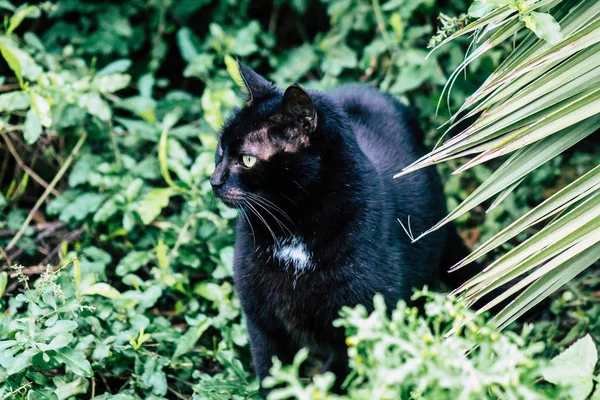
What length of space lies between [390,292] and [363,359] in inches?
32.9

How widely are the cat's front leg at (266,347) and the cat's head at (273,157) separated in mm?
459

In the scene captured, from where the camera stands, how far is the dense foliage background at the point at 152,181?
2254 millimetres

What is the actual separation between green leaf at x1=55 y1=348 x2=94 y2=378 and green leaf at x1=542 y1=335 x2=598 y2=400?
123 cm

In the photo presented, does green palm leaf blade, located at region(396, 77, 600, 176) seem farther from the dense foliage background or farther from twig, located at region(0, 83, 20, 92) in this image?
twig, located at region(0, 83, 20, 92)

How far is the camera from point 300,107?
1.99 m

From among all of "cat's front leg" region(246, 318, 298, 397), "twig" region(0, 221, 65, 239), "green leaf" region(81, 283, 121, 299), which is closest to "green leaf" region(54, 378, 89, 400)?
"green leaf" region(81, 283, 121, 299)

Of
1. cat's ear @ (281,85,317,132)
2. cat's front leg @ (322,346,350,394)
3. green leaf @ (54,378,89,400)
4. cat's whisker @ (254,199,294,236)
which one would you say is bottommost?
cat's front leg @ (322,346,350,394)

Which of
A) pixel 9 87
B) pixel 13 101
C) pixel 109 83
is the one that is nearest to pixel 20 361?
pixel 13 101

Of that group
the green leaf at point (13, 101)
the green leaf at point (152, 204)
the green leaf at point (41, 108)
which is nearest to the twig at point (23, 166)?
the green leaf at point (13, 101)

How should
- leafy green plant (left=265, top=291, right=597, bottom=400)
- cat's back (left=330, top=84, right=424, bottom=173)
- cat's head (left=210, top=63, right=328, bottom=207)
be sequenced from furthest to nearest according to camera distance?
cat's back (left=330, top=84, right=424, bottom=173) < cat's head (left=210, top=63, right=328, bottom=207) < leafy green plant (left=265, top=291, right=597, bottom=400)

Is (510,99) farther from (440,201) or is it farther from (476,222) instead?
(476,222)

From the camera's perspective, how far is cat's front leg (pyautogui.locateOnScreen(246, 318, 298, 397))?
225 centimetres

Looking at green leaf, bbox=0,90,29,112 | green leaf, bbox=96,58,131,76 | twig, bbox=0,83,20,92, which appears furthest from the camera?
twig, bbox=0,83,20,92

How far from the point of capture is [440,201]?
106 inches
